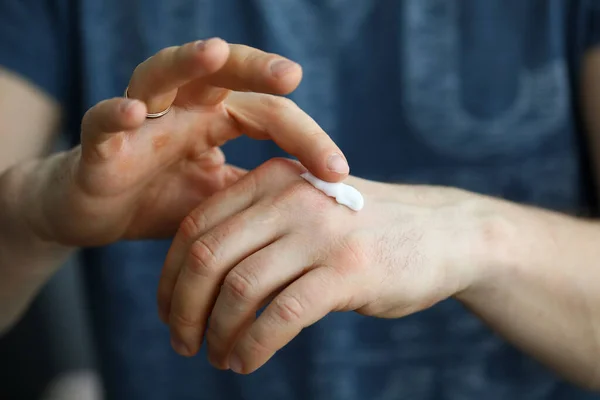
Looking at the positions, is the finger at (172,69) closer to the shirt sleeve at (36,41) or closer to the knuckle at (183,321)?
the knuckle at (183,321)

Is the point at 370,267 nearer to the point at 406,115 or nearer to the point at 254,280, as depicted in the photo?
the point at 254,280

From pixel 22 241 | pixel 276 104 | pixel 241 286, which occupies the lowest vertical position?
pixel 22 241

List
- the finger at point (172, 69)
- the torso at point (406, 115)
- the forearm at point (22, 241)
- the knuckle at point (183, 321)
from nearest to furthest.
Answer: the finger at point (172, 69) → the knuckle at point (183, 321) → the forearm at point (22, 241) → the torso at point (406, 115)

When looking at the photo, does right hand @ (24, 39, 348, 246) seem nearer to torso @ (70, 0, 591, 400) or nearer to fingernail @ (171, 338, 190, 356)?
fingernail @ (171, 338, 190, 356)

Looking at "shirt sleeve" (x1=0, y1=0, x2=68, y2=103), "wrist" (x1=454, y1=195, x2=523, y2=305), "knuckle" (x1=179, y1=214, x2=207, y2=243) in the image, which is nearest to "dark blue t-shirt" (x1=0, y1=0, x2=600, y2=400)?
"shirt sleeve" (x1=0, y1=0, x2=68, y2=103)

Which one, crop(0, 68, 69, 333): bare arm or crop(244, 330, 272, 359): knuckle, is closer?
crop(244, 330, 272, 359): knuckle

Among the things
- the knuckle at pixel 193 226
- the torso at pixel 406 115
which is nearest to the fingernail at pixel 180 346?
the knuckle at pixel 193 226

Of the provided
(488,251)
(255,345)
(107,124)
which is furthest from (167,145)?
(488,251)
